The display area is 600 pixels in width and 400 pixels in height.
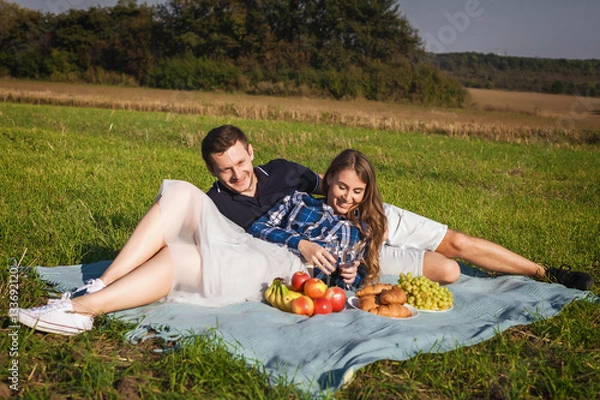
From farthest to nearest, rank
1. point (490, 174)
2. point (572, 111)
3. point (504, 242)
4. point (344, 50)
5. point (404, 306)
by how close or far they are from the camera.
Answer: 1. point (344, 50)
2. point (572, 111)
3. point (490, 174)
4. point (504, 242)
5. point (404, 306)

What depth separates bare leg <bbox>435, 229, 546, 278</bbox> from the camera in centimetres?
566

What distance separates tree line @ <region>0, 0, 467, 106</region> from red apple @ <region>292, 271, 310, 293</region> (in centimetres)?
4410

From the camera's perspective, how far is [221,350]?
12.6ft

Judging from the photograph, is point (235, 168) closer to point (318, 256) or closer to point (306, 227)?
point (306, 227)

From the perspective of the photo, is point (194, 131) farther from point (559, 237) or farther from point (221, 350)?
point (221, 350)

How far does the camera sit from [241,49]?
5216cm

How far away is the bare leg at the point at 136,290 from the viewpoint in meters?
4.20

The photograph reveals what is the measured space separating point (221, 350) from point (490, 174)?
1076 centimetres

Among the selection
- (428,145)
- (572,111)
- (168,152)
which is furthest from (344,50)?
(168,152)

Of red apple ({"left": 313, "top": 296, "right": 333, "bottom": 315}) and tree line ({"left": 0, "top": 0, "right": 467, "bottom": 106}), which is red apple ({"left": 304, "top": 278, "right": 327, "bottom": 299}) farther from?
tree line ({"left": 0, "top": 0, "right": 467, "bottom": 106})

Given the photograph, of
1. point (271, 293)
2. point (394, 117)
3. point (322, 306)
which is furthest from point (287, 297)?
point (394, 117)

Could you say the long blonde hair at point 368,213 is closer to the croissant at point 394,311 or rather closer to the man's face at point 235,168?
the croissant at point 394,311

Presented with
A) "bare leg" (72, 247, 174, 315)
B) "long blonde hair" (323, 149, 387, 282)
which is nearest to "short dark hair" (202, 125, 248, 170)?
"long blonde hair" (323, 149, 387, 282)
